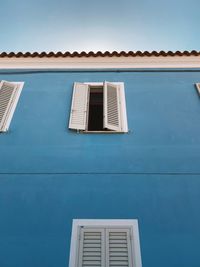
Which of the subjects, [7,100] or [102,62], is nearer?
[7,100]

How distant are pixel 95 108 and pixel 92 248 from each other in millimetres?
3813

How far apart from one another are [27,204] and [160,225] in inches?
72.1

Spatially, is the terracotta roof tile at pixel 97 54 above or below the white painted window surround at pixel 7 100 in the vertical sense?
above

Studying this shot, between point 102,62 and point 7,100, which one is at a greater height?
point 102,62

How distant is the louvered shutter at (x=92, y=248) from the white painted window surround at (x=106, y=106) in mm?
1964

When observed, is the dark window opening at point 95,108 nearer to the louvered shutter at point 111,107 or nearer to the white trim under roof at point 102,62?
the louvered shutter at point 111,107

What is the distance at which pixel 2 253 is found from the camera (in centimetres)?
384

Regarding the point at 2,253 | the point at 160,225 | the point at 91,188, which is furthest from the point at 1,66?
the point at 160,225

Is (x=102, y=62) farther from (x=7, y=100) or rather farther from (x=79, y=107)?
(x=7, y=100)

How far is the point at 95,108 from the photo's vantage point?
7164mm

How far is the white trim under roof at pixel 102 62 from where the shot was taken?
7.20 meters

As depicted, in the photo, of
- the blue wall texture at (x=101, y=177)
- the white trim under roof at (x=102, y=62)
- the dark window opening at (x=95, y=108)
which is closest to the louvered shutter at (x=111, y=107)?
the blue wall texture at (x=101, y=177)

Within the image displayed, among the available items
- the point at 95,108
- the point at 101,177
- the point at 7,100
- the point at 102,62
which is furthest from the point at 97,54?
the point at 101,177

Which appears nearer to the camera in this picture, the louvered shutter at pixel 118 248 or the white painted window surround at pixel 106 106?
the louvered shutter at pixel 118 248
